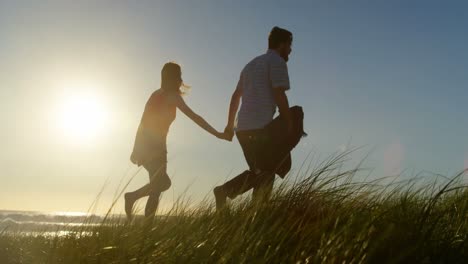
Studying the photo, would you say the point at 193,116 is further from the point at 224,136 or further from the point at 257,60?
the point at 257,60

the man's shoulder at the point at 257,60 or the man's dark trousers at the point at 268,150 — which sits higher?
the man's shoulder at the point at 257,60

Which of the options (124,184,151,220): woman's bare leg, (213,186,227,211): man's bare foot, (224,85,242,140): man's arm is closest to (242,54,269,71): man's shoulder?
(224,85,242,140): man's arm

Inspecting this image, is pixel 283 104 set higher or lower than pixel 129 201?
higher

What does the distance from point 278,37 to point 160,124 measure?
6.53 feet

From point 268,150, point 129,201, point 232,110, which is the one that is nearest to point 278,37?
point 232,110

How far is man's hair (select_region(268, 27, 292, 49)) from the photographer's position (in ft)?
19.2

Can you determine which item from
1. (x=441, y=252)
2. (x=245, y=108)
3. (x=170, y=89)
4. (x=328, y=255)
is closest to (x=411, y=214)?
(x=441, y=252)

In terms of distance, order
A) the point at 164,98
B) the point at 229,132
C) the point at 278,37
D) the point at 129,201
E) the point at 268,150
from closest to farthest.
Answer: the point at 268,150 < the point at 278,37 < the point at 229,132 < the point at 129,201 < the point at 164,98

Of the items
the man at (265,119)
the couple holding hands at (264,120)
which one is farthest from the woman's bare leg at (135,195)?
the man at (265,119)

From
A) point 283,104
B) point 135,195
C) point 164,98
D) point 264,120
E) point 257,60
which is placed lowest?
point 135,195

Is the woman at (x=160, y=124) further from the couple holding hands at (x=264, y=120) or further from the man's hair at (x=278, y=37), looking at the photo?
the man's hair at (x=278, y=37)

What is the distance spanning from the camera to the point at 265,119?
570cm

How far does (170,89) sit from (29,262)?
2977 mm

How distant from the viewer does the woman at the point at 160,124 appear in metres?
6.71
